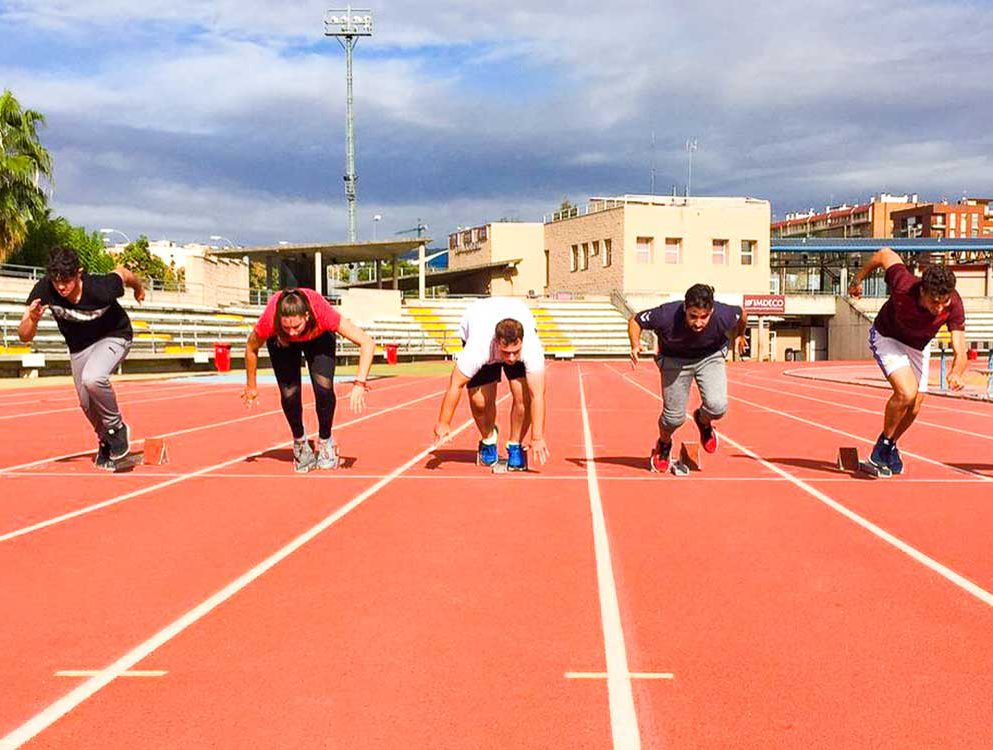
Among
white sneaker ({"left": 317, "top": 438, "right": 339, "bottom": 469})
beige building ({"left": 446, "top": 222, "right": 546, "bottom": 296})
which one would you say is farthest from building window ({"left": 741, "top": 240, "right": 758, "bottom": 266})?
white sneaker ({"left": 317, "top": 438, "right": 339, "bottom": 469})

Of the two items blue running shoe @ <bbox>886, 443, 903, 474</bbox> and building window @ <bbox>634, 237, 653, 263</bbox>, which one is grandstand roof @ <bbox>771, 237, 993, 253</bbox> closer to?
building window @ <bbox>634, 237, 653, 263</bbox>

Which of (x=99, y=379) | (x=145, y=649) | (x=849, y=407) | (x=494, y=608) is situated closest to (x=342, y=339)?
(x=849, y=407)

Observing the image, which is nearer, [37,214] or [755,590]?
[755,590]

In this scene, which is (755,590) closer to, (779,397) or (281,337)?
(281,337)

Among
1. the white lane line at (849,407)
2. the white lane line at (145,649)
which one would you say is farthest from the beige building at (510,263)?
the white lane line at (145,649)

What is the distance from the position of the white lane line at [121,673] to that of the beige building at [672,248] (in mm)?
51252

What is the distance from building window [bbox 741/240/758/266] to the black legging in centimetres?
5138

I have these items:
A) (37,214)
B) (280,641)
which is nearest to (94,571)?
(280,641)

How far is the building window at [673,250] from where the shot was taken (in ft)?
180

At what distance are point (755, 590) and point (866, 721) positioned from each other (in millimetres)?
1456

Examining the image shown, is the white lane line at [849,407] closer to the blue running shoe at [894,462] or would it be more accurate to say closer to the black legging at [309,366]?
the blue running shoe at [894,462]

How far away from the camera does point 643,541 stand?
5.20 meters

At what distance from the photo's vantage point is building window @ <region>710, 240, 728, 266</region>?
182 ft

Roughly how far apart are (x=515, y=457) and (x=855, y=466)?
2.96 m
